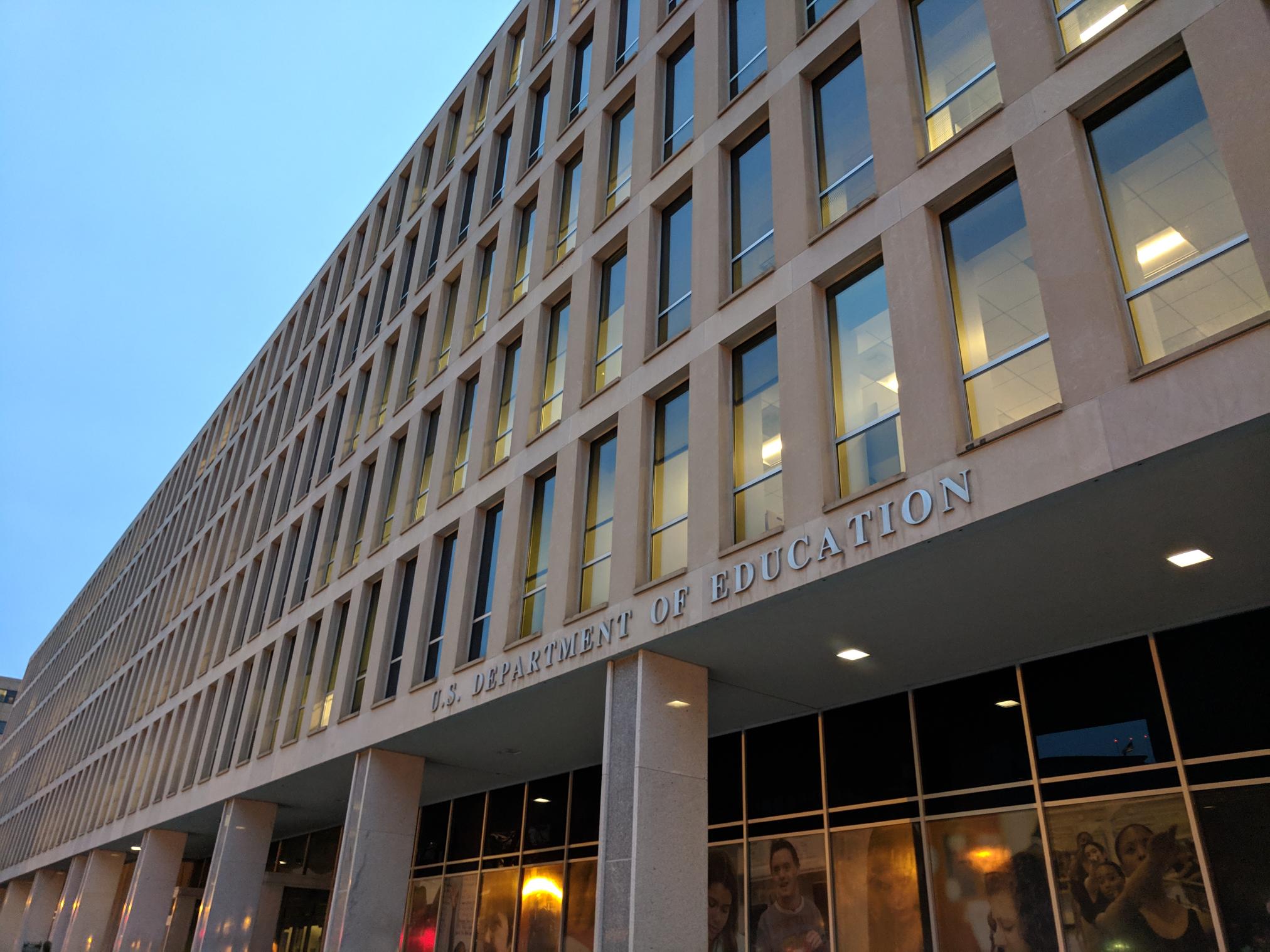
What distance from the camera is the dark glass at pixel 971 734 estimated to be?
40.8 ft

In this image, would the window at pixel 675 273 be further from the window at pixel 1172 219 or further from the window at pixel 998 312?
the window at pixel 1172 219

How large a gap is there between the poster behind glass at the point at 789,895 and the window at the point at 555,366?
7.87 metres

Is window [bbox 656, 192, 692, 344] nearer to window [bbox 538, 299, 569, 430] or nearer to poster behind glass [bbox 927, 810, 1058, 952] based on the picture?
window [bbox 538, 299, 569, 430]

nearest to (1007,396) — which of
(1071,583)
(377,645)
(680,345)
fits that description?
(1071,583)

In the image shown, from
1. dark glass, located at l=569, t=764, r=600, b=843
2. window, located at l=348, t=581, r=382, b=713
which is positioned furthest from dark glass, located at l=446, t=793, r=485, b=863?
window, located at l=348, t=581, r=382, b=713

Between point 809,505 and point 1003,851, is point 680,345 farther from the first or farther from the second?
point 1003,851

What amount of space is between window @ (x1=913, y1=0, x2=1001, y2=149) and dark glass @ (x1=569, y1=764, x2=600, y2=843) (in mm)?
13069

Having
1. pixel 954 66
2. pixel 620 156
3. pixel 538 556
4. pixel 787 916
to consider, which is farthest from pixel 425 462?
pixel 954 66

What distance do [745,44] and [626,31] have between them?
4889mm

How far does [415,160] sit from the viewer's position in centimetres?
2936

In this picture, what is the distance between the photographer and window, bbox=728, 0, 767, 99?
606 inches

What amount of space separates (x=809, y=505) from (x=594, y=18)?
1431cm

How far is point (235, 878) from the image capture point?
955 inches

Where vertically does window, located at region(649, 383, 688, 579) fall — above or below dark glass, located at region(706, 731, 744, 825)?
above
